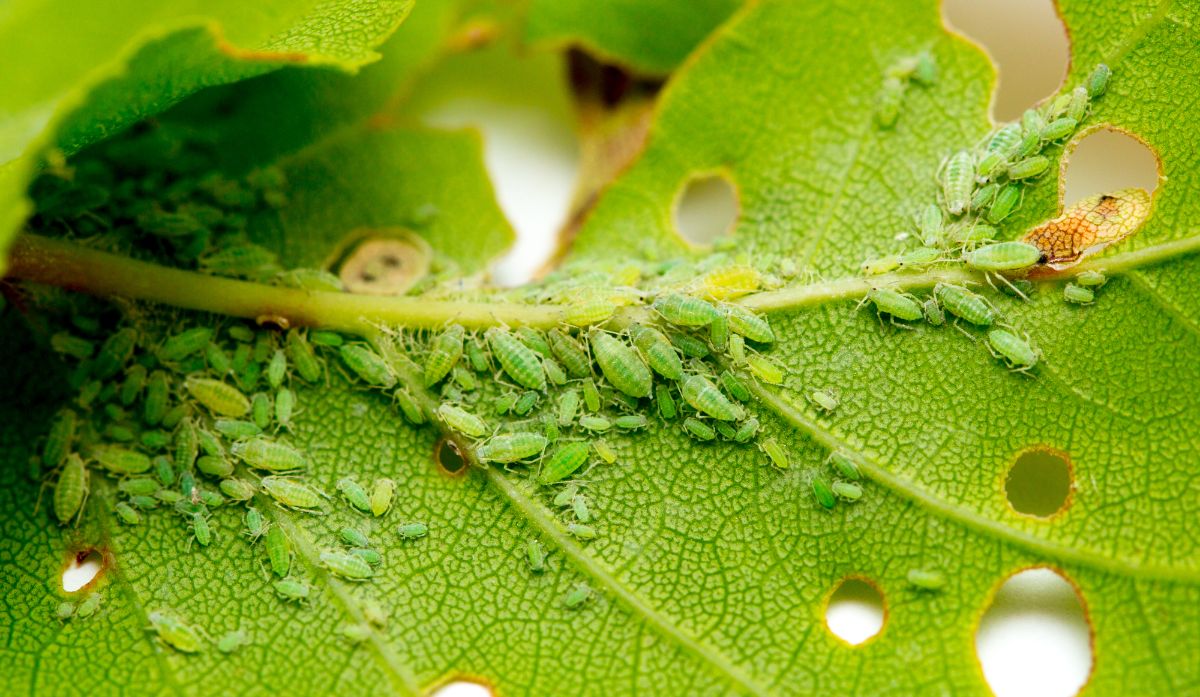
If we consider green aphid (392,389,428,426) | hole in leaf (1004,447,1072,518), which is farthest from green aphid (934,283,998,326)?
green aphid (392,389,428,426)

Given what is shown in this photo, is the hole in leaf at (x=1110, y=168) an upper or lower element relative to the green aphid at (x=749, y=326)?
upper

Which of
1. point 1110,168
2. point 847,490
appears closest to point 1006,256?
point 1110,168

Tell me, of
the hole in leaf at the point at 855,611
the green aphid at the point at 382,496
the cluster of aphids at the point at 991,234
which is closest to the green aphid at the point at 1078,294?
the cluster of aphids at the point at 991,234

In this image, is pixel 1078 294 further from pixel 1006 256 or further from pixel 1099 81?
pixel 1099 81

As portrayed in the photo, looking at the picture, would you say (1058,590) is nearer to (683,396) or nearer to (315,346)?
(683,396)

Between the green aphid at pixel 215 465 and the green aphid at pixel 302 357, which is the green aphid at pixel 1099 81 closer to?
the green aphid at pixel 302 357

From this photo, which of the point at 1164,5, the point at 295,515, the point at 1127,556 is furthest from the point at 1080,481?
the point at 295,515

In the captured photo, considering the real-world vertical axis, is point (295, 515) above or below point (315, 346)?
below
